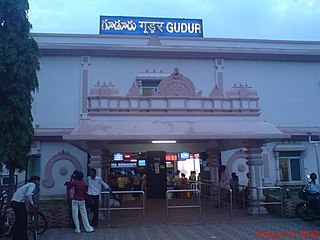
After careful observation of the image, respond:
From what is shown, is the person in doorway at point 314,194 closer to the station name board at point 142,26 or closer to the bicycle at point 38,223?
the bicycle at point 38,223

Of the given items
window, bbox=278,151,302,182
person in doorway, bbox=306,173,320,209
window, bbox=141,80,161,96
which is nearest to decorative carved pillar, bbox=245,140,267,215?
person in doorway, bbox=306,173,320,209

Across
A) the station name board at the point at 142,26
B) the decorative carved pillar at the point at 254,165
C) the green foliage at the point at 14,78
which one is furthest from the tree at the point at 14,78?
the station name board at the point at 142,26

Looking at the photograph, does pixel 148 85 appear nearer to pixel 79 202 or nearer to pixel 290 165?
pixel 290 165

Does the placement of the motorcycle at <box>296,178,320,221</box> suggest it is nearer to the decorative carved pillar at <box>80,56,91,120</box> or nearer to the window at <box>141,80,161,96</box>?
the window at <box>141,80,161,96</box>

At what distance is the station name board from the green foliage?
397 inches

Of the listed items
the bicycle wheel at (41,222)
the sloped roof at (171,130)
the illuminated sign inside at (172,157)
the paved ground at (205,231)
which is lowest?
the paved ground at (205,231)

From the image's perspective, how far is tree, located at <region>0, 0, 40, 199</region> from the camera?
29.9ft

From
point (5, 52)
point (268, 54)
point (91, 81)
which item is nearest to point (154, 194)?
point (91, 81)

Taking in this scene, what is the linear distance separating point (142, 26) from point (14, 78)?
11416 mm

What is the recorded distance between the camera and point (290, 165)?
18.2m

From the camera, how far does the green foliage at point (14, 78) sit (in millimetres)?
9125

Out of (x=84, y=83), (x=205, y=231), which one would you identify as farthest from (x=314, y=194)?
(x=84, y=83)

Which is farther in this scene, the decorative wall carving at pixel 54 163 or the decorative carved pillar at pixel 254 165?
the decorative wall carving at pixel 54 163

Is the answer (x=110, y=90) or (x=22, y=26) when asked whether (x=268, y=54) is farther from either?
(x=22, y=26)
